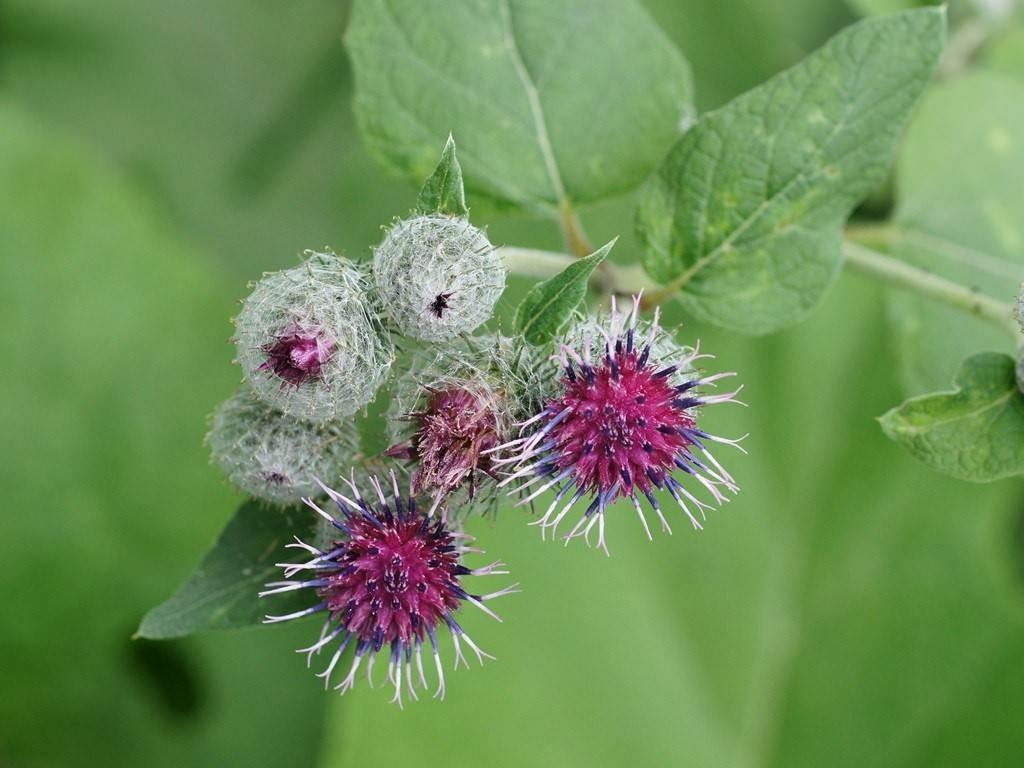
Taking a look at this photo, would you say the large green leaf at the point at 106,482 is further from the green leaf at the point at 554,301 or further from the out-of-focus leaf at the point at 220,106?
the green leaf at the point at 554,301

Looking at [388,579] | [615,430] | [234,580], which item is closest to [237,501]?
[234,580]

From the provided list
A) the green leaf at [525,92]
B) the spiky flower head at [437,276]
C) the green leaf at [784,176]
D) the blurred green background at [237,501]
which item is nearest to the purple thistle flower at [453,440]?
the spiky flower head at [437,276]

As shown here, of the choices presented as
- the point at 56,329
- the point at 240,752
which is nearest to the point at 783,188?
the point at 56,329

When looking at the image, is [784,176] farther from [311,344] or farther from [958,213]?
[311,344]

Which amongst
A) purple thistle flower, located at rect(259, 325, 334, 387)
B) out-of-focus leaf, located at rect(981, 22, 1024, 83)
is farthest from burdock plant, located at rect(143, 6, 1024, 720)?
out-of-focus leaf, located at rect(981, 22, 1024, 83)

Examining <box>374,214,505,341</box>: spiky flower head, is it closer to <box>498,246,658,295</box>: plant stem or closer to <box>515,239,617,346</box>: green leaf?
<box>515,239,617,346</box>: green leaf

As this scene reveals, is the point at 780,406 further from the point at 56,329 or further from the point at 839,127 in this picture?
the point at 56,329

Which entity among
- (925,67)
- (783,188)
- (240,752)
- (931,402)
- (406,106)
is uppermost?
(406,106)
